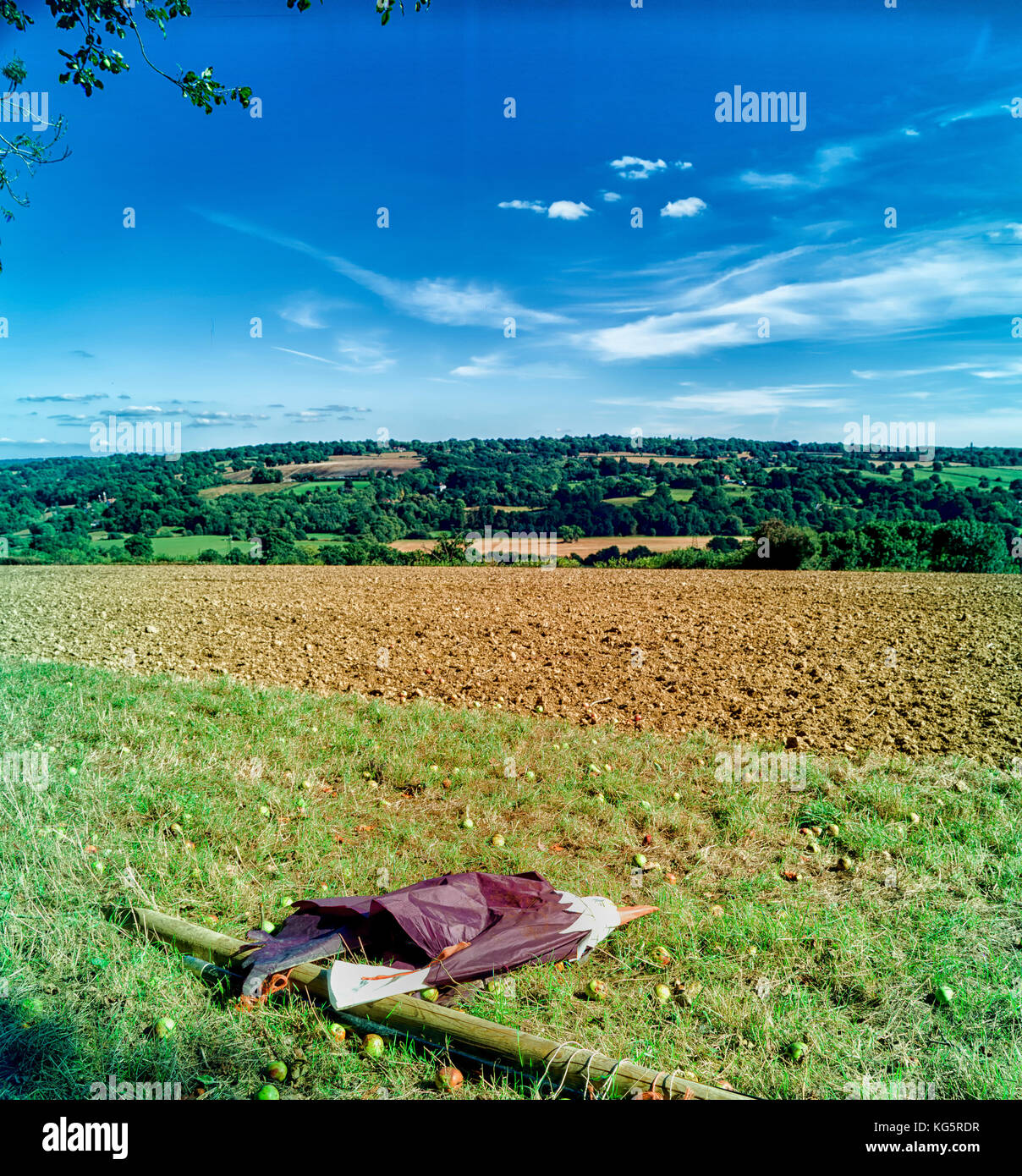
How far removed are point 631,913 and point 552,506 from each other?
2066 inches

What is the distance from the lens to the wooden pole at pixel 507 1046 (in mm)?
2535

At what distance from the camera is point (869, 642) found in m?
12.4

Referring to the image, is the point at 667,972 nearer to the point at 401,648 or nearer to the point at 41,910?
the point at 41,910

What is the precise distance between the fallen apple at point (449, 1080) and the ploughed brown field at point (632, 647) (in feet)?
18.5

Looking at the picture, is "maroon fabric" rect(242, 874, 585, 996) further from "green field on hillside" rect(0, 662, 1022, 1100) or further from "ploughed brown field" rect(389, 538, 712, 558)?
"ploughed brown field" rect(389, 538, 712, 558)

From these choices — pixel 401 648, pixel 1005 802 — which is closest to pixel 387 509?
pixel 401 648

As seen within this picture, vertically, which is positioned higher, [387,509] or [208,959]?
[387,509]

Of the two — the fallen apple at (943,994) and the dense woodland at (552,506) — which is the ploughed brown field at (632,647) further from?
the dense woodland at (552,506)

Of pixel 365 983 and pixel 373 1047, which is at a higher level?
pixel 365 983

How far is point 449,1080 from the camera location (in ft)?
8.94

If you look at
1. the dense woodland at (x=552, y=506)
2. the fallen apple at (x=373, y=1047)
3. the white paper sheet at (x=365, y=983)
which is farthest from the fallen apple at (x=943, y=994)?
the dense woodland at (x=552, y=506)

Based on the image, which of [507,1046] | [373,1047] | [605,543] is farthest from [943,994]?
[605,543]

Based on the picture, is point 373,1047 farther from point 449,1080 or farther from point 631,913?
point 631,913
